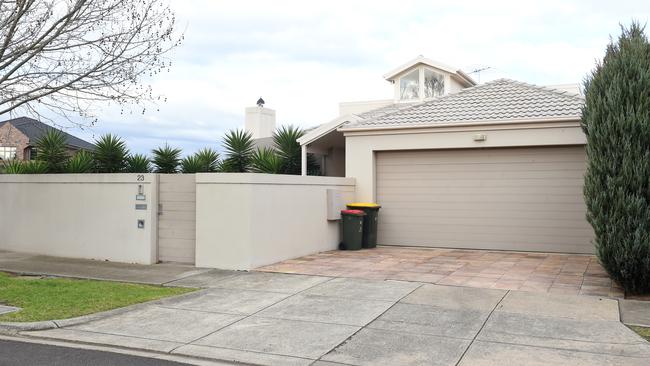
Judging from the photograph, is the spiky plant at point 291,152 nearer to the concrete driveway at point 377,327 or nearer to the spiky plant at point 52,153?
the spiky plant at point 52,153

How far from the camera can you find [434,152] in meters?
15.3

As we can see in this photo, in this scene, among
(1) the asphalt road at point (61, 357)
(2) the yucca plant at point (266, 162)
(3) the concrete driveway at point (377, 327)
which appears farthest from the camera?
(2) the yucca plant at point (266, 162)

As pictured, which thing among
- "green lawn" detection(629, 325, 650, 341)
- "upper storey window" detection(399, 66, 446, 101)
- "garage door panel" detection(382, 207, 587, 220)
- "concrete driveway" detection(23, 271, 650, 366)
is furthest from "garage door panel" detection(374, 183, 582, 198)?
"upper storey window" detection(399, 66, 446, 101)

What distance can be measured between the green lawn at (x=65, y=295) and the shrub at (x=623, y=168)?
22.4ft

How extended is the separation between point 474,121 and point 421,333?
8.64 metres

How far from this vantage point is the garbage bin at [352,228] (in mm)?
14594

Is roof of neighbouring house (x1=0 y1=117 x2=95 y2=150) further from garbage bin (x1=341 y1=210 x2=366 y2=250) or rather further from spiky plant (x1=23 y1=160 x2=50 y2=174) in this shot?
garbage bin (x1=341 y1=210 x2=366 y2=250)

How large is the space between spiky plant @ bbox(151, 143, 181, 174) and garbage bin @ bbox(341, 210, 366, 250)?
18.0ft

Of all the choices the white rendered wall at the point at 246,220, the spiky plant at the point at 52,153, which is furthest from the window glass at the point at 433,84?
the spiky plant at the point at 52,153

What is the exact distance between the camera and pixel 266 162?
53.0 feet

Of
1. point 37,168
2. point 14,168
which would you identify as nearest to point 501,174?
point 37,168

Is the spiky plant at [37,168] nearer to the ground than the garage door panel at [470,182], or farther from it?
farther from it

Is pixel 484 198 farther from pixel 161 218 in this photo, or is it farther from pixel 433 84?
pixel 433 84

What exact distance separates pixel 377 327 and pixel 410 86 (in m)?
16.5
